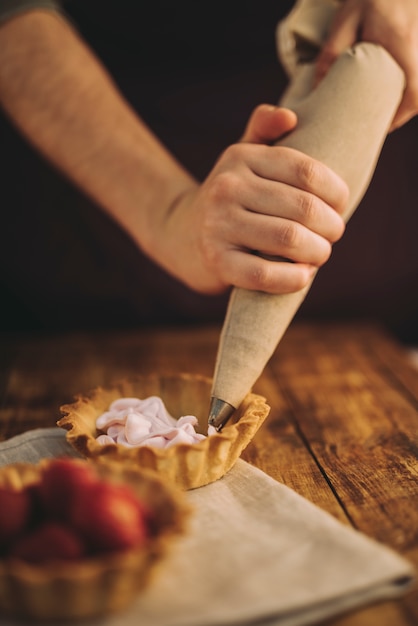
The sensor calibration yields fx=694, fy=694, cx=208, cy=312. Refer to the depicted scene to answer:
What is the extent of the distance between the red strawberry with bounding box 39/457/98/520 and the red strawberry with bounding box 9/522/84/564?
1.0 inches

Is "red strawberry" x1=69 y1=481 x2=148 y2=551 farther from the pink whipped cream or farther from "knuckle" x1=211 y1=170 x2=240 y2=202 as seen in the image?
"knuckle" x1=211 y1=170 x2=240 y2=202

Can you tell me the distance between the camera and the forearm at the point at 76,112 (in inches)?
52.4

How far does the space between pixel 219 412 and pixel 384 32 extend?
67cm

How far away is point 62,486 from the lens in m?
0.61

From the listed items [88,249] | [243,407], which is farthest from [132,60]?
[243,407]

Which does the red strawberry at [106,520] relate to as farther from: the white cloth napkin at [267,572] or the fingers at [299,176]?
the fingers at [299,176]

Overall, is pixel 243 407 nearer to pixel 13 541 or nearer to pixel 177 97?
pixel 13 541

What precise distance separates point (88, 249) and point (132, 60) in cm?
53

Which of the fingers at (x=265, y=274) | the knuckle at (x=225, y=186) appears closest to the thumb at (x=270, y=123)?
the knuckle at (x=225, y=186)

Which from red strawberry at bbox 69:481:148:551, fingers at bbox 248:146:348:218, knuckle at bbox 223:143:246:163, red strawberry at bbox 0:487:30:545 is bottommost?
fingers at bbox 248:146:348:218

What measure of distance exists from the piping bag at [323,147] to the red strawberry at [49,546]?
39cm

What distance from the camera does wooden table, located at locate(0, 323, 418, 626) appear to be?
818 millimetres

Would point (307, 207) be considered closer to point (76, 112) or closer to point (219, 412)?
point (219, 412)

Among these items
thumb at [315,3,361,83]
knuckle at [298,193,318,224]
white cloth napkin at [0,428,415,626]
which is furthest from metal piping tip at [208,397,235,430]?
thumb at [315,3,361,83]
